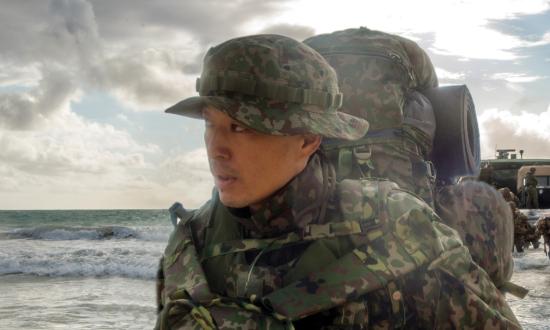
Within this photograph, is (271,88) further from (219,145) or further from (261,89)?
(219,145)

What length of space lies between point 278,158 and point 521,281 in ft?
41.1

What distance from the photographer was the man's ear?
6.57ft

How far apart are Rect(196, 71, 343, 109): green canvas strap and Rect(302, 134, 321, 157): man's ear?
91 mm

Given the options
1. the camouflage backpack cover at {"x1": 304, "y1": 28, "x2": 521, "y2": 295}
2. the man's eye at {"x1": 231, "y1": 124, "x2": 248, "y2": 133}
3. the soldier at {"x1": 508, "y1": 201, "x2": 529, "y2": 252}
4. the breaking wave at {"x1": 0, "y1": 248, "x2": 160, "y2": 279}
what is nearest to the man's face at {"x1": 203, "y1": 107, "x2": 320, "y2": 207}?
the man's eye at {"x1": 231, "y1": 124, "x2": 248, "y2": 133}

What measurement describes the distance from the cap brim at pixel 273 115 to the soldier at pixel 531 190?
31507mm

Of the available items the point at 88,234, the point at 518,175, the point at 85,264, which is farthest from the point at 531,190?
the point at 85,264

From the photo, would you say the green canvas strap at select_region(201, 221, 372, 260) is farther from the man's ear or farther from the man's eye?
the man's eye

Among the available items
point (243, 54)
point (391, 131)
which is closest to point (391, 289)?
point (243, 54)

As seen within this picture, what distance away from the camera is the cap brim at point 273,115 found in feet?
6.24

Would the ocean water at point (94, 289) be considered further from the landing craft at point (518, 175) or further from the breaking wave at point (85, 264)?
the landing craft at point (518, 175)

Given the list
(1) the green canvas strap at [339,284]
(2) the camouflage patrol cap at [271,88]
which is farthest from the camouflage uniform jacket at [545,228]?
(2) the camouflage patrol cap at [271,88]

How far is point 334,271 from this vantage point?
6.43 feet

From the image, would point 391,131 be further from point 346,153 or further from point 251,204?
point 251,204

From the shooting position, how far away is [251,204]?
201 centimetres
